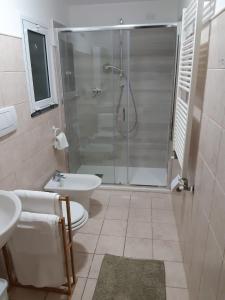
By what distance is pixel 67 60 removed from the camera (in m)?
2.91

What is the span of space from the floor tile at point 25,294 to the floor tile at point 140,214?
1107 millimetres

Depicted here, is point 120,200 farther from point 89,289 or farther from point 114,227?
point 89,289

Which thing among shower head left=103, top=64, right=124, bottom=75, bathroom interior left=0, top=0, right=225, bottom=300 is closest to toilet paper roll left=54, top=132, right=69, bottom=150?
bathroom interior left=0, top=0, right=225, bottom=300

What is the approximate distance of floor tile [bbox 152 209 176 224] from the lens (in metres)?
2.43

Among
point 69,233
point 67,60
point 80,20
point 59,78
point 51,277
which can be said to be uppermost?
A: point 80,20

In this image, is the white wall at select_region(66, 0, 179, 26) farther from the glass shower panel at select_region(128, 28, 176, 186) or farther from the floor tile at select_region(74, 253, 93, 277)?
the floor tile at select_region(74, 253, 93, 277)

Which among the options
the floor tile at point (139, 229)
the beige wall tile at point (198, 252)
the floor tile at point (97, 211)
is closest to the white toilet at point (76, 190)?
the floor tile at point (97, 211)

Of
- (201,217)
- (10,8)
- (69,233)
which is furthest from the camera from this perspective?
(10,8)

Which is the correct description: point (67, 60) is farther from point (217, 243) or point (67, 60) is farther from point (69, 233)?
point (217, 243)

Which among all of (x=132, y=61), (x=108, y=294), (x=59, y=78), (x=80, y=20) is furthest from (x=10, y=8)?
(x=108, y=294)

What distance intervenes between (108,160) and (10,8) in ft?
7.28

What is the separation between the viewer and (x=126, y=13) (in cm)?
303

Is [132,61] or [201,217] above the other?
[132,61]

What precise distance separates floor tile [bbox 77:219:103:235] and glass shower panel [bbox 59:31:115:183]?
822mm
